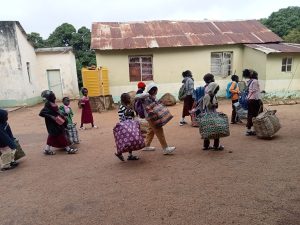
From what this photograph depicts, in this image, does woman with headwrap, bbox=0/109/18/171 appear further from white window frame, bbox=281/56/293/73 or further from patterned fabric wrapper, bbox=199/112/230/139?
white window frame, bbox=281/56/293/73

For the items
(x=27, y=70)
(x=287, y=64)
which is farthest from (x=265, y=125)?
(x=27, y=70)

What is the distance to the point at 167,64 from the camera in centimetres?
1276

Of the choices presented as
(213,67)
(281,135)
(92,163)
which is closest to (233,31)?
(213,67)

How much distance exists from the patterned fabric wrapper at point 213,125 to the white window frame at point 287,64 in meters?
9.36

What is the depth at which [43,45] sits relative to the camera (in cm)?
2336

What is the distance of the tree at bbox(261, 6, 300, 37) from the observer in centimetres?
2405

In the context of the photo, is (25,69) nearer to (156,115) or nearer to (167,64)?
(167,64)

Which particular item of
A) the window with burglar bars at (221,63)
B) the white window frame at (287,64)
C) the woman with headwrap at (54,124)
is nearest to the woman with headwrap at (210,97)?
the woman with headwrap at (54,124)

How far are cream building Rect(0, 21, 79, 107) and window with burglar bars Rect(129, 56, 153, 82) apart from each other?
243 inches

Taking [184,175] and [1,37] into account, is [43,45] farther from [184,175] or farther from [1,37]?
[184,175]

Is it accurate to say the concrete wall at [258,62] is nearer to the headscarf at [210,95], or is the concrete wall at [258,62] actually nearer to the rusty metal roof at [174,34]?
the rusty metal roof at [174,34]

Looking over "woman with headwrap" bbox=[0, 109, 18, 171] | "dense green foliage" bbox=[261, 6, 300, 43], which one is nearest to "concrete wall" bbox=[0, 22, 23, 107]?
"woman with headwrap" bbox=[0, 109, 18, 171]

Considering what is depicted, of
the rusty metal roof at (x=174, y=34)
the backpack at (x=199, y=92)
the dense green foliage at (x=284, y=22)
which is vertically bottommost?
the backpack at (x=199, y=92)

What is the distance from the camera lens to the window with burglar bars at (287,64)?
12.2 meters
